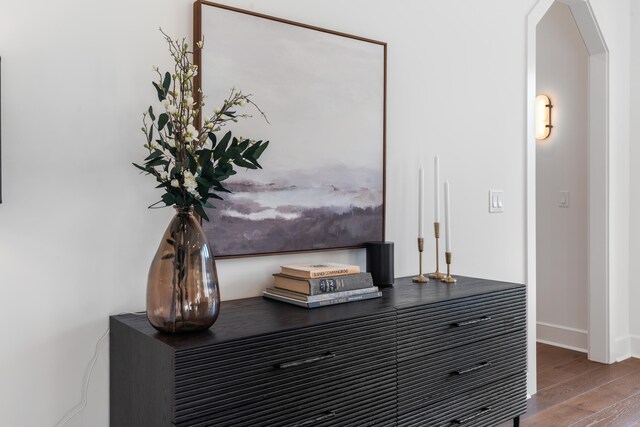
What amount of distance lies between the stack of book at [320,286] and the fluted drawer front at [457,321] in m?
0.18

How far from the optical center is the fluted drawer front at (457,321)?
1930 millimetres

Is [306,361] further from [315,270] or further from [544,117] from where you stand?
[544,117]

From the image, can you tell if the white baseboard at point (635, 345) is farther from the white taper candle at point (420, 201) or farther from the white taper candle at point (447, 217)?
the white taper candle at point (420, 201)

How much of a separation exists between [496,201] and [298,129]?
1288 mm

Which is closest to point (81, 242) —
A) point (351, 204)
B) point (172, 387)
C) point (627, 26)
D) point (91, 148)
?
point (91, 148)

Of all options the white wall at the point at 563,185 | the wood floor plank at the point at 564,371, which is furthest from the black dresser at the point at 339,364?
the white wall at the point at 563,185

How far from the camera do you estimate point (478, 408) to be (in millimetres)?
2209

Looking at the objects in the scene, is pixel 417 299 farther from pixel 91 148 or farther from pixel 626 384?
pixel 626 384

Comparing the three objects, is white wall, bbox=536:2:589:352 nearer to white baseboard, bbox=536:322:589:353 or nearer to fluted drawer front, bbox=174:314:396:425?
white baseboard, bbox=536:322:589:353

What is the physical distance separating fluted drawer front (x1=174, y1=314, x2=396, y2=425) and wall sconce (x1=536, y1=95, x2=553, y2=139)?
109 inches

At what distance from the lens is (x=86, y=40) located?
1681 mm

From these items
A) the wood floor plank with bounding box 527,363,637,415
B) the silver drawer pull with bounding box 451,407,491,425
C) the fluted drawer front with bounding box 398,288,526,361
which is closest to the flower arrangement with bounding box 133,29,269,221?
the fluted drawer front with bounding box 398,288,526,361

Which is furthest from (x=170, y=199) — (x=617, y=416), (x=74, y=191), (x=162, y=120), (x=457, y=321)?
(x=617, y=416)

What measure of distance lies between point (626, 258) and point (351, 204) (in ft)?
8.24
